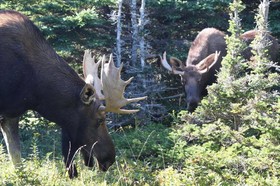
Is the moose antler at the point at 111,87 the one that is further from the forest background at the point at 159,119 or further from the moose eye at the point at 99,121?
the forest background at the point at 159,119

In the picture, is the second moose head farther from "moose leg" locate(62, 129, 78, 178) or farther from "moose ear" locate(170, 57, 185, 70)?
"moose leg" locate(62, 129, 78, 178)

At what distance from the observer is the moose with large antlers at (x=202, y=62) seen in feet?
37.8

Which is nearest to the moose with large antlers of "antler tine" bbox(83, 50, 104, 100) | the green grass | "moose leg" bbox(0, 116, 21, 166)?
the green grass

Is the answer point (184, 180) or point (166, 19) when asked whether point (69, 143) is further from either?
point (166, 19)

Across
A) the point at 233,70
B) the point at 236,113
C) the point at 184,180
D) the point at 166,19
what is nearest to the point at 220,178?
the point at 184,180

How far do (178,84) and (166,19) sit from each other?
1556mm

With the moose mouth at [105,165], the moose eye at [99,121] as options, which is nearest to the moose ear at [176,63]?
the moose eye at [99,121]

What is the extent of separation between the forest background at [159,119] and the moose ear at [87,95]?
37.1 inches

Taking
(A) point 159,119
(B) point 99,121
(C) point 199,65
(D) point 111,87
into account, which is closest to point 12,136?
(B) point 99,121

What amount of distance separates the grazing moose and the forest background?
1.25 ft

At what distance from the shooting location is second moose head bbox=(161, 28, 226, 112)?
11508mm

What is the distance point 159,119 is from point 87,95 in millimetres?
4372

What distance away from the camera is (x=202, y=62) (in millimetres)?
11938

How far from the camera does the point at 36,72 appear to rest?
706 cm
